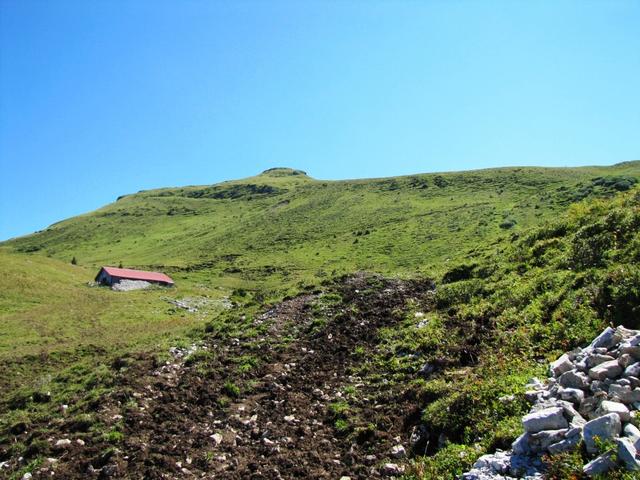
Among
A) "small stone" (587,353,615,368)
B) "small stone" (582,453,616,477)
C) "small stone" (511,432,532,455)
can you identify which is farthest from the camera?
"small stone" (587,353,615,368)

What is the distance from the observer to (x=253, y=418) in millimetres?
12758

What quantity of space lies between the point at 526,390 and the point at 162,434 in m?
9.73

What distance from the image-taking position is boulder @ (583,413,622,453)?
655 cm

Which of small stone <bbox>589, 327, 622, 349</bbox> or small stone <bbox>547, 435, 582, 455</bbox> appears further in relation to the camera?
small stone <bbox>589, 327, 622, 349</bbox>

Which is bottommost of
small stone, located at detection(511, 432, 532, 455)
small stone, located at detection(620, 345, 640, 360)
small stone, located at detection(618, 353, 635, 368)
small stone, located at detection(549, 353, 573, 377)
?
small stone, located at detection(511, 432, 532, 455)

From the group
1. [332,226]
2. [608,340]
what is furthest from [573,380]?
[332,226]

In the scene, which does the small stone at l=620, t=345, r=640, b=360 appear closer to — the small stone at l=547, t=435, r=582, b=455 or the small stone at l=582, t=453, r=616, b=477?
the small stone at l=547, t=435, r=582, b=455

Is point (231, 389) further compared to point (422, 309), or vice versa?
point (422, 309)

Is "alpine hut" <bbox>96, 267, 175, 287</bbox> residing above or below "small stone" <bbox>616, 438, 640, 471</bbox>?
above

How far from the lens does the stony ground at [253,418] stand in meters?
10.4

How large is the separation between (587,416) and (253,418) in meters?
8.76

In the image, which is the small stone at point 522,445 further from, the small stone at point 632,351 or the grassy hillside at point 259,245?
the grassy hillside at point 259,245

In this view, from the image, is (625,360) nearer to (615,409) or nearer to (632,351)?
(632,351)

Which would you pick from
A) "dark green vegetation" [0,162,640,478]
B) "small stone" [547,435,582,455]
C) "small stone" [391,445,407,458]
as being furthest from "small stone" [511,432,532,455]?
"small stone" [391,445,407,458]
